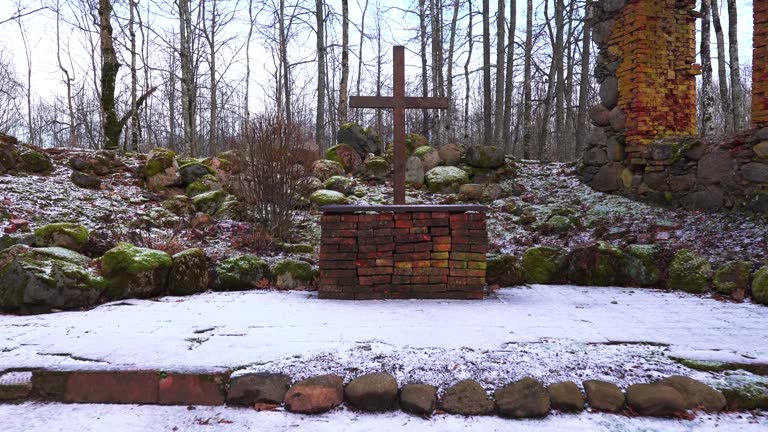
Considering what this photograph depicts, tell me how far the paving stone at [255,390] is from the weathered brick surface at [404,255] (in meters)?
1.94

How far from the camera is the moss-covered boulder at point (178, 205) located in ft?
26.7

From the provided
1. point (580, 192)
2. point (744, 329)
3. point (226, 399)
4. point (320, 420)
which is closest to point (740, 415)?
point (744, 329)

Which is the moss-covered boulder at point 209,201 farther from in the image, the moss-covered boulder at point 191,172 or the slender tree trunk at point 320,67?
the slender tree trunk at point 320,67

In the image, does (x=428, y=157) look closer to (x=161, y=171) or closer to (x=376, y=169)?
(x=376, y=169)

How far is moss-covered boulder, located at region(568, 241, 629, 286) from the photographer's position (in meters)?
5.17

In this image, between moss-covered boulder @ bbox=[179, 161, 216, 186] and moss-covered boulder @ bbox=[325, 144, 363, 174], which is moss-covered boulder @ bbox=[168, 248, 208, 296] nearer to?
moss-covered boulder @ bbox=[179, 161, 216, 186]

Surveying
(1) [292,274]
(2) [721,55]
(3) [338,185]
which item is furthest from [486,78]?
(1) [292,274]

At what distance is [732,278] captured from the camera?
179 inches

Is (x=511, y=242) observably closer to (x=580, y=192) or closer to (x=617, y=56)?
(x=580, y=192)

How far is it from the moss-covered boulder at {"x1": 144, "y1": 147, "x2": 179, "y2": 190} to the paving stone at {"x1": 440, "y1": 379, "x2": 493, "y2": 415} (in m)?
8.79

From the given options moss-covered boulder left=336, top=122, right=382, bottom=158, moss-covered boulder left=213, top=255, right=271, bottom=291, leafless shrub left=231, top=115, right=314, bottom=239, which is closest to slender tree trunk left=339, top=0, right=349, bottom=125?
moss-covered boulder left=336, top=122, right=382, bottom=158

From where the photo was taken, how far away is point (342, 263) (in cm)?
442

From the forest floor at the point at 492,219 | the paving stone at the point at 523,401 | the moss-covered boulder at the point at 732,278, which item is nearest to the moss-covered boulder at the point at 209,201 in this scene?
the forest floor at the point at 492,219

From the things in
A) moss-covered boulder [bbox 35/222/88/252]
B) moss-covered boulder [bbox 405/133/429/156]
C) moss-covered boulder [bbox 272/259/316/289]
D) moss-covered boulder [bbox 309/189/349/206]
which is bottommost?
moss-covered boulder [bbox 272/259/316/289]
